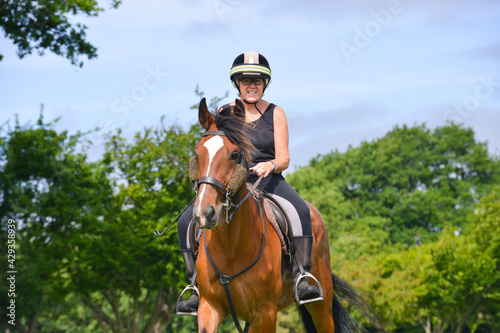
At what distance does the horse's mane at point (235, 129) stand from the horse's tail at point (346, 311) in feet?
12.7

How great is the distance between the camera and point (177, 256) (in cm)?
3106

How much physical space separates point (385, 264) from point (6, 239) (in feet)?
89.6

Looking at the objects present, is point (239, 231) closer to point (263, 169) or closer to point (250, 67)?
point (263, 169)

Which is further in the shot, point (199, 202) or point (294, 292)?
point (294, 292)

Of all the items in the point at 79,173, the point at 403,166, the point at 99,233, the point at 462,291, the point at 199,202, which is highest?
the point at 403,166

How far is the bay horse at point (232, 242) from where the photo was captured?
5859mm

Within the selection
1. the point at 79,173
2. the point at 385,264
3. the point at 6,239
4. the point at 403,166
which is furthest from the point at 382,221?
the point at 6,239

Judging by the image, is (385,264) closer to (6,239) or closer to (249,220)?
(6,239)

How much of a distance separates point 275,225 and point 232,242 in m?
1.02

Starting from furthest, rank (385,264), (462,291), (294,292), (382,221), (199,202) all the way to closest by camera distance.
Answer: (382,221), (385,264), (462,291), (294,292), (199,202)

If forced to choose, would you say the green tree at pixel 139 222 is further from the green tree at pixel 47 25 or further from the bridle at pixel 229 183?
the bridle at pixel 229 183

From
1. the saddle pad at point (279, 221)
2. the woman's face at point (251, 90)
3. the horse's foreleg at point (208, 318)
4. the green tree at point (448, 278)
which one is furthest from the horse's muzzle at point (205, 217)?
the green tree at point (448, 278)

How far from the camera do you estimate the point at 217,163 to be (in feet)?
19.0

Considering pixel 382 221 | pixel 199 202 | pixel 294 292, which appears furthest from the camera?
pixel 382 221
